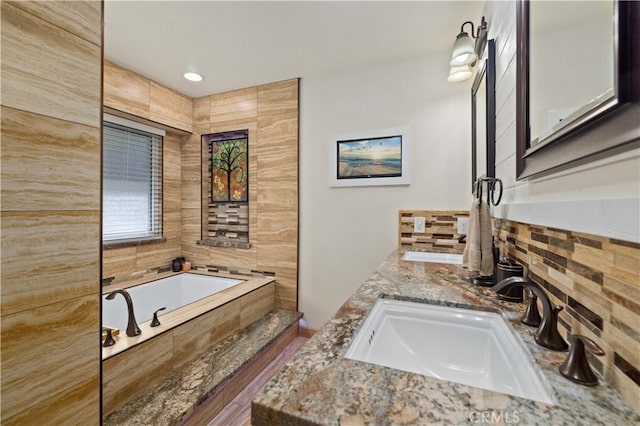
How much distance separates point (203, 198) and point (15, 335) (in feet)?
7.58

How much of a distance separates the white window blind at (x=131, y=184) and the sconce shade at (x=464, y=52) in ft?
9.35

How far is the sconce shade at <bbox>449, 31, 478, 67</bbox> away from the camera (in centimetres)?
147

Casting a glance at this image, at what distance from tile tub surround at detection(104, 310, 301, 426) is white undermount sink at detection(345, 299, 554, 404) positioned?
4.20ft

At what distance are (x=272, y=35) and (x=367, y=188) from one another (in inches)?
56.2

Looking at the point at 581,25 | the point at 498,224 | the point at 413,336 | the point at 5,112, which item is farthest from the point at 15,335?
the point at 498,224

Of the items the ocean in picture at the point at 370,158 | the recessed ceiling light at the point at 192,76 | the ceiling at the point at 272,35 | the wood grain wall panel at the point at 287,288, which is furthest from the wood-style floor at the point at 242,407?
the recessed ceiling light at the point at 192,76

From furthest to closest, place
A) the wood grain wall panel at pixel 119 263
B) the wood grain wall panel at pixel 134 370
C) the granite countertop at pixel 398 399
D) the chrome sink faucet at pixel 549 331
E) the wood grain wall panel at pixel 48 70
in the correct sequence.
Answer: the wood grain wall panel at pixel 119 263
the wood grain wall panel at pixel 134 370
the wood grain wall panel at pixel 48 70
the chrome sink faucet at pixel 549 331
the granite countertop at pixel 398 399

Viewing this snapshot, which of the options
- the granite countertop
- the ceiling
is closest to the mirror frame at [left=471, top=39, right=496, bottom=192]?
the ceiling

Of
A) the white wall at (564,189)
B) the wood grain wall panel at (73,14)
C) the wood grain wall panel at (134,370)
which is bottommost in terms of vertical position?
the wood grain wall panel at (134,370)

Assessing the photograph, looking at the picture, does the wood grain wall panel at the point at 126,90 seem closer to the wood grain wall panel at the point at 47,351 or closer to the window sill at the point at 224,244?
the window sill at the point at 224,244

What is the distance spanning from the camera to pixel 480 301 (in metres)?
0.89

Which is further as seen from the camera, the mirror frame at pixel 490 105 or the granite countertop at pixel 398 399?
the mirror frame at pixel 490 105

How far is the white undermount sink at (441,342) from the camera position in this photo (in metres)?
0.68

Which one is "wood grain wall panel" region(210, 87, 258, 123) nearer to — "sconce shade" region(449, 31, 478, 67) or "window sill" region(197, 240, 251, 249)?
"window sill" region(197, 240, 251, 249)
